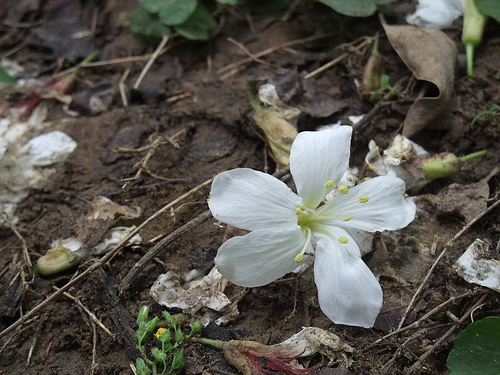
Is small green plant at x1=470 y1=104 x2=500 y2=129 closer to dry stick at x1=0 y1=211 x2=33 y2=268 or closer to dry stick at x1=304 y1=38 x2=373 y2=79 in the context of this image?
dry stick at x1=304 y1=38 x2=373 y2=79

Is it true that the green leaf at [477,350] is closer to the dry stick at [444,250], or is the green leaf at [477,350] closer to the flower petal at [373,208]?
the dry stick at [444,250]

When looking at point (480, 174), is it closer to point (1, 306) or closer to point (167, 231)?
point (167, 231)

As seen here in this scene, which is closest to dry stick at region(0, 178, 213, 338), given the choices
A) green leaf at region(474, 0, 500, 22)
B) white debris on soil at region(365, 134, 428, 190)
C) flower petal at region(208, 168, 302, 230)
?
flower petal at region(208, 168, 302, 230)

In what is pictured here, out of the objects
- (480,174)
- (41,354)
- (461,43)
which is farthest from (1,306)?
(461,43)

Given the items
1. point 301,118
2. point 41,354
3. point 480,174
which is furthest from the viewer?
point 301,118

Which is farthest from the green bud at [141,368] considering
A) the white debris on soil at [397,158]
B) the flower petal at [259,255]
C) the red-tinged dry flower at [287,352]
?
the white debris on soil at [397,158]

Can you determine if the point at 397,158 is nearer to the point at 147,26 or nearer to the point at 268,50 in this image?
the point at 268,50
